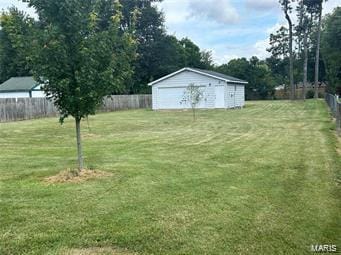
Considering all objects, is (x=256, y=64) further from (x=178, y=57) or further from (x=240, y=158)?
(x=240, y=158)

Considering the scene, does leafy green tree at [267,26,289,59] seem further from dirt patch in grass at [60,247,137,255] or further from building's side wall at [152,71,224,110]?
dirt patch in grass at [60,247,137,255]

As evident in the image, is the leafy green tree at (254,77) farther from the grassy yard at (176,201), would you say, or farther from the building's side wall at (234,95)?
the grassy yard at (176,201)

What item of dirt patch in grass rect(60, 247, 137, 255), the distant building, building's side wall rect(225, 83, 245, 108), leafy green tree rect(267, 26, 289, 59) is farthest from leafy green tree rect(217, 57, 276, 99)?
dirt patch in grass rect(60, 247, 137, 255)

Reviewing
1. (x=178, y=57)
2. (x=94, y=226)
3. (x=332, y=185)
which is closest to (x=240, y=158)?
(x=332, y=185)

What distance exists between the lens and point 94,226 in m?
4.52

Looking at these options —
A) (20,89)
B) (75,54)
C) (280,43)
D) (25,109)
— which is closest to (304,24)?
(280,43)

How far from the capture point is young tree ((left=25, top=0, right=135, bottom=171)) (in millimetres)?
6414

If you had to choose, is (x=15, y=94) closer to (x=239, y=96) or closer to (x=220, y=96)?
(x=220, y=96)

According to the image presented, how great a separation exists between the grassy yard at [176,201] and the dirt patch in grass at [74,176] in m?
0.20

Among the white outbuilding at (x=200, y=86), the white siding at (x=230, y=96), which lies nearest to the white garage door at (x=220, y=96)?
the white outbuilding at (x=200, y=86)

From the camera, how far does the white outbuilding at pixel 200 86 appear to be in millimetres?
Result: 30745

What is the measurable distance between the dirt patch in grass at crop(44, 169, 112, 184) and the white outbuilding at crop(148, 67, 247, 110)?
24.1 metres

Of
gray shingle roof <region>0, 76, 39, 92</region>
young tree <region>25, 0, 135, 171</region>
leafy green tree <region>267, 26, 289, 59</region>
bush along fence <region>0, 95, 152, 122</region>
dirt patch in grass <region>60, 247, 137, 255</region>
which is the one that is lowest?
dirt patch in grass <region>60, 247, 137, 255</region>

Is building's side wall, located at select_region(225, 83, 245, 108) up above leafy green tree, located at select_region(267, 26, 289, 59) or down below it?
below
